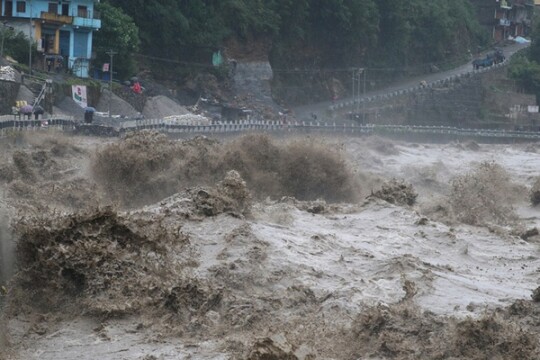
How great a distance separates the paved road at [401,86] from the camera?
6331cm

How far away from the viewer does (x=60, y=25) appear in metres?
50.0

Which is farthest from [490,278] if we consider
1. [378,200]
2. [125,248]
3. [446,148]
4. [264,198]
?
[446,148]

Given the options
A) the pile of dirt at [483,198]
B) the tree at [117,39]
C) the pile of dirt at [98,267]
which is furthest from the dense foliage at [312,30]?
the pile of dirt at [98,267]

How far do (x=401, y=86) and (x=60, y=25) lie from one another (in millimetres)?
29715

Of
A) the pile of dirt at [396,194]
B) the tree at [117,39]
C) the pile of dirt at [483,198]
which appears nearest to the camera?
the pile of dirt at [396,194]

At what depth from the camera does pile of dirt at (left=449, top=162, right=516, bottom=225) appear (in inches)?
1096

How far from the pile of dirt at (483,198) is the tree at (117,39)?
793 inches

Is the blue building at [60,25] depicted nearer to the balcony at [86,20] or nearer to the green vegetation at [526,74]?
the balcony at [86,20]

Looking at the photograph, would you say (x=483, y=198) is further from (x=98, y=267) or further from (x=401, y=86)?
(x=401, y=86)

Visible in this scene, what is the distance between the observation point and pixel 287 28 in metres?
66.6

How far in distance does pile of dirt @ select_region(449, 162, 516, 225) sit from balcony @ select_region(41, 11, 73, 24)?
19.9m

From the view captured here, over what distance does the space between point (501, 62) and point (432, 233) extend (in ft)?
199

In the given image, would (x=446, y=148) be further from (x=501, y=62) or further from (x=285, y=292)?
(x=285, y=292)

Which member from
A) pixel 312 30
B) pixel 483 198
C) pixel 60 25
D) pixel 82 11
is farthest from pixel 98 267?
pixel 312 30
